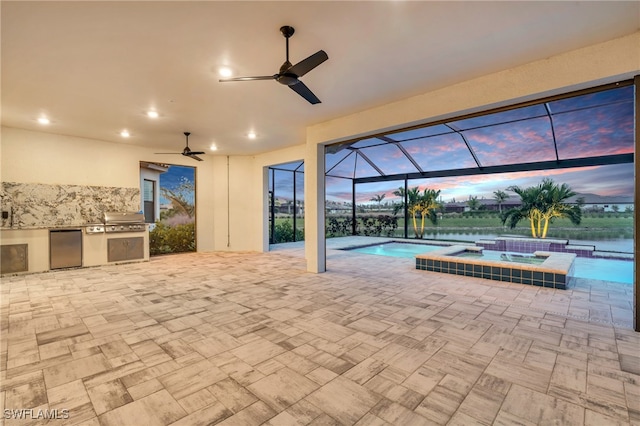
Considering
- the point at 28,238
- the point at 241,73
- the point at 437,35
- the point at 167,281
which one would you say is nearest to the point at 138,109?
the point at 241,73

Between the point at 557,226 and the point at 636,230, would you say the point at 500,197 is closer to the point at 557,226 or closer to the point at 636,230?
the point at 557,226

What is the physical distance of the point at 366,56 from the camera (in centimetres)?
316

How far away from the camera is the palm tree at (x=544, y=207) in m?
8.59

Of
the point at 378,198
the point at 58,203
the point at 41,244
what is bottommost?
the point at 41,244

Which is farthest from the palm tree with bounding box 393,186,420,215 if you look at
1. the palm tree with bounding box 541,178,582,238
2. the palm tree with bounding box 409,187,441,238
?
the palm tree with bounding box 541,178,582,238

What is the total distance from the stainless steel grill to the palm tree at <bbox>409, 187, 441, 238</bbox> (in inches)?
367

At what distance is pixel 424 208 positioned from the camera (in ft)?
37.5

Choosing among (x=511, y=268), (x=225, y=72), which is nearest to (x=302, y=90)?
(x=225, y=72)

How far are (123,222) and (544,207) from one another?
468 inches

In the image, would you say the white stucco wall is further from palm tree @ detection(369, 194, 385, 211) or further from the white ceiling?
palm tree @ detection(369, 194, 385, 211)

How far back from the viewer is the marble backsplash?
5.71m

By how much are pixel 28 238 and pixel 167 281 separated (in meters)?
3.20

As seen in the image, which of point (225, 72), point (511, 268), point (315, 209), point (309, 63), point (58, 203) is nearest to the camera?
point (309, 63)

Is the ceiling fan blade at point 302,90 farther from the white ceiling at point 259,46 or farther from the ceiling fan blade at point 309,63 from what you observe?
the white ceiling at point 259,46
